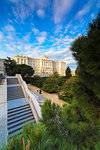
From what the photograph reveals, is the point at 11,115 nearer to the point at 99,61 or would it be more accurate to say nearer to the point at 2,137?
the point at 2,137

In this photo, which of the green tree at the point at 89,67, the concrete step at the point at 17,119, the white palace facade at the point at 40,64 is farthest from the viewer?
the white palace facade at the point at 40,64

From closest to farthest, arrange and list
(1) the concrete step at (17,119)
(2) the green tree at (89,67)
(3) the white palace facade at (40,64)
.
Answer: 1. (2) the green tree at (89,67)
2. (1) the concrete step at (17,119)
3. (3) the white palace facade at (40,64)

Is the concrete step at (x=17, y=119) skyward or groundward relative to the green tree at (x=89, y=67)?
groundward

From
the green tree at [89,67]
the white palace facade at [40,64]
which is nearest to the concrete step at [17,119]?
the green tree at [89,67]

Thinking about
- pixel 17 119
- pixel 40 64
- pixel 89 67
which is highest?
pixel 40 64

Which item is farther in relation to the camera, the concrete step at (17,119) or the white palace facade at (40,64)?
the white palace facade at (40,64)

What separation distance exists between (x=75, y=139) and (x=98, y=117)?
3.95ft

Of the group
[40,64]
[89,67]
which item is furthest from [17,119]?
[40,64]

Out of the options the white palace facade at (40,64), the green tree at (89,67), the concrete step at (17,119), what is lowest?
the concrete step at (17,119)

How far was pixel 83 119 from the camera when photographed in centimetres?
155

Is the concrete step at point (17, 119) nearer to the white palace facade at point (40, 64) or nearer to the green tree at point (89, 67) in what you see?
the green tree at point (89, 67)

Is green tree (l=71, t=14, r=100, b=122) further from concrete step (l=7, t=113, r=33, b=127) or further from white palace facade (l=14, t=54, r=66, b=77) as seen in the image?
white palace facade (l=14, t=54, r=66, b=77)

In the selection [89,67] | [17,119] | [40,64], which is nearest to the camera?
[89,67]

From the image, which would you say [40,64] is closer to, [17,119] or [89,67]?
Answer: [17,119]
